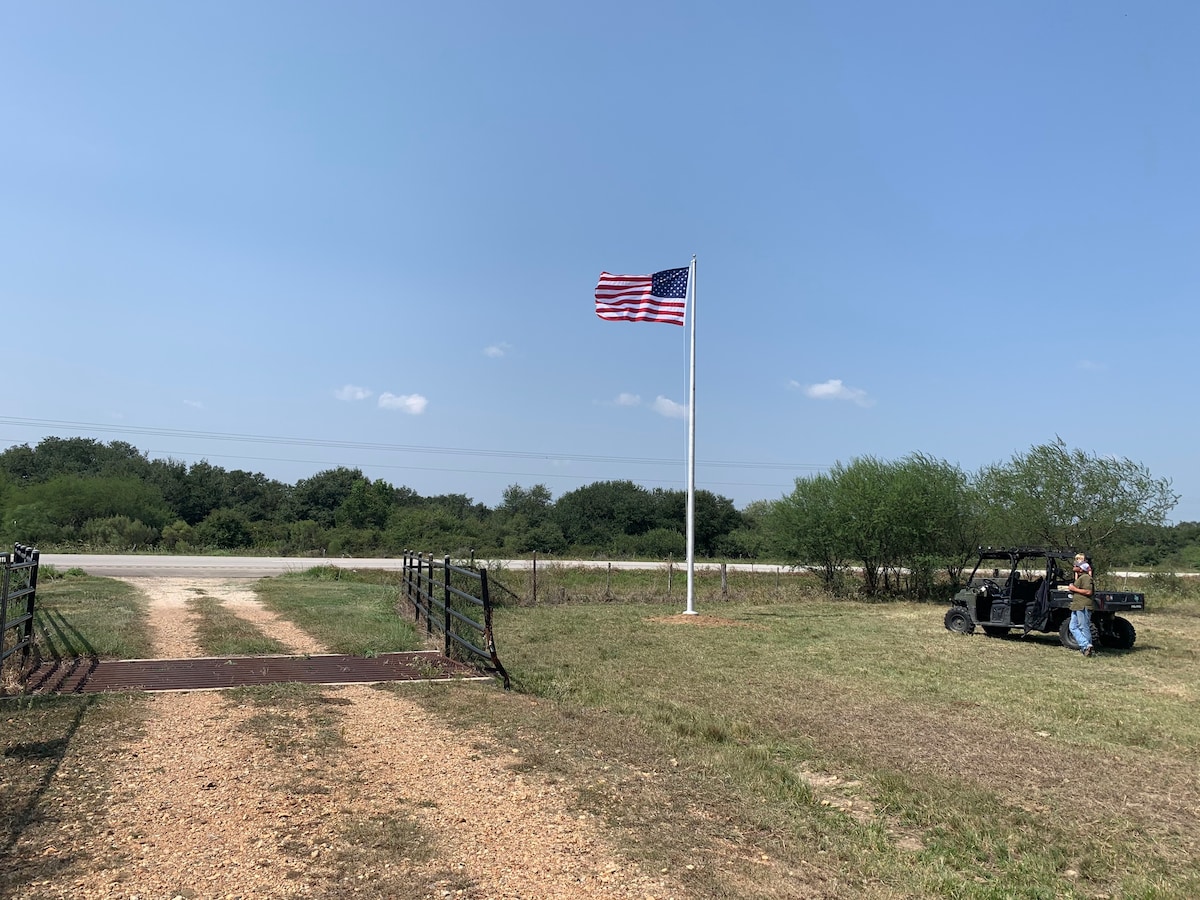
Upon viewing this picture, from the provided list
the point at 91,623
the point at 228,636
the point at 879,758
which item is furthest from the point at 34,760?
the point at 91,623

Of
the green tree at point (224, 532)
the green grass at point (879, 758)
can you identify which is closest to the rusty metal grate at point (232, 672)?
the green grass at point (879, 758)

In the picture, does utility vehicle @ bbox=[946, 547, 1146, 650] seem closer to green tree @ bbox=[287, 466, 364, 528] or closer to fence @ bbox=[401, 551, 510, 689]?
fence @ bbox=[401, 551, 510, 689]

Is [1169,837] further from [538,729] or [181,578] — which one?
[181,578]

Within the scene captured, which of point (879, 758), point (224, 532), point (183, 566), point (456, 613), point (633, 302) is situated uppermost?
point (633, 302)

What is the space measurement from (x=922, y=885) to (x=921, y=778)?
75.2 inches

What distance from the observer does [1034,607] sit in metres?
14.0

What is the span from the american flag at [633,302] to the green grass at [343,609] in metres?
7.48

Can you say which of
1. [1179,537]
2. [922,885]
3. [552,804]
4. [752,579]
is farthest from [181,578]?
[1179,537]

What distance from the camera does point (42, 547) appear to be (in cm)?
4116

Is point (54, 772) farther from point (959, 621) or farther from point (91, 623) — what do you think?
point (959, 621)

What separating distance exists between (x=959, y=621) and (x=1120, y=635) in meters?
2.72

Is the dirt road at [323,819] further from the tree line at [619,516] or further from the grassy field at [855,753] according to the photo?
the tree line at [619,516]

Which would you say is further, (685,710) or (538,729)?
(685,710)

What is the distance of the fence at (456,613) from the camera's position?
8664 millimetres
